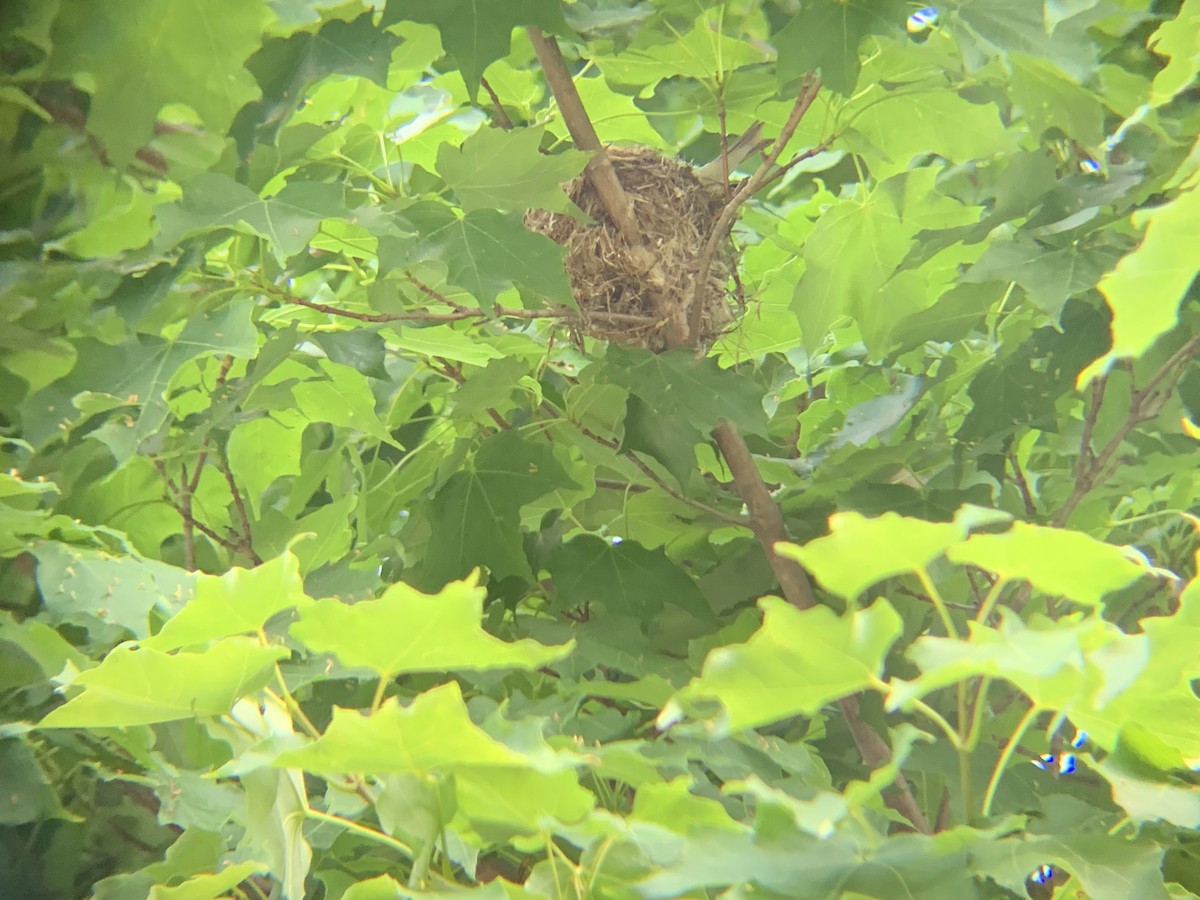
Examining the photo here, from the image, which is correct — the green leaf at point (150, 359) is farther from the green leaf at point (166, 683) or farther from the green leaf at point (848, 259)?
the green leaf at point (848, 259)

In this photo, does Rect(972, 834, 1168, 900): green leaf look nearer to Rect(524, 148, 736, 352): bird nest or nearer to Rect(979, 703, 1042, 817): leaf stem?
Rect(979, 703, 1042, 817): leaf stem

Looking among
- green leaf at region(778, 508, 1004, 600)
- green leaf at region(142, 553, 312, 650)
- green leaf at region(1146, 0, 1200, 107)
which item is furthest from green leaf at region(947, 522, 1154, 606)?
green leaf at region(1146, 0, 1200, 107)

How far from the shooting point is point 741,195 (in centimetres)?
104

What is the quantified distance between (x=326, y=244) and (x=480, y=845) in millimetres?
752

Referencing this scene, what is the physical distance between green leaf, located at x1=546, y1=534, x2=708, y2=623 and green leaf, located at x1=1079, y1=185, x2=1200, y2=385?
2.28ft

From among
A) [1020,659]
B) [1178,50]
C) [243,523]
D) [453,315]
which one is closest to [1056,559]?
[1020,659]

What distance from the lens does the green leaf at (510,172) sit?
908mm

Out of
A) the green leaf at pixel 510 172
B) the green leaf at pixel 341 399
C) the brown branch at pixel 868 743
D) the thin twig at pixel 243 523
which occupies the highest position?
the green leaf at pixel 510 172

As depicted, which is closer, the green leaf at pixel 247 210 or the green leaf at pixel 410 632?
the green leaf at pixel 410 632

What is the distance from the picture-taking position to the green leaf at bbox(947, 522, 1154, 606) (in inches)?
16.3

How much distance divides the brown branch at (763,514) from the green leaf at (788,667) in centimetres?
59

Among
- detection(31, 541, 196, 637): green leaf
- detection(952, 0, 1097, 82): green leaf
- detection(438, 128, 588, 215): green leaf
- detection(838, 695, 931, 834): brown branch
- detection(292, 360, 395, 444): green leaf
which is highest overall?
detection(952, 0, 1097, 82): green leaf

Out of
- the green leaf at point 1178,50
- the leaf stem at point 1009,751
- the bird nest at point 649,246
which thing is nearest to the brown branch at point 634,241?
the bird nest at point 649,246

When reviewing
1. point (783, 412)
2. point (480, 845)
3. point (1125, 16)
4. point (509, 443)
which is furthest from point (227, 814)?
point (1125, 16)
